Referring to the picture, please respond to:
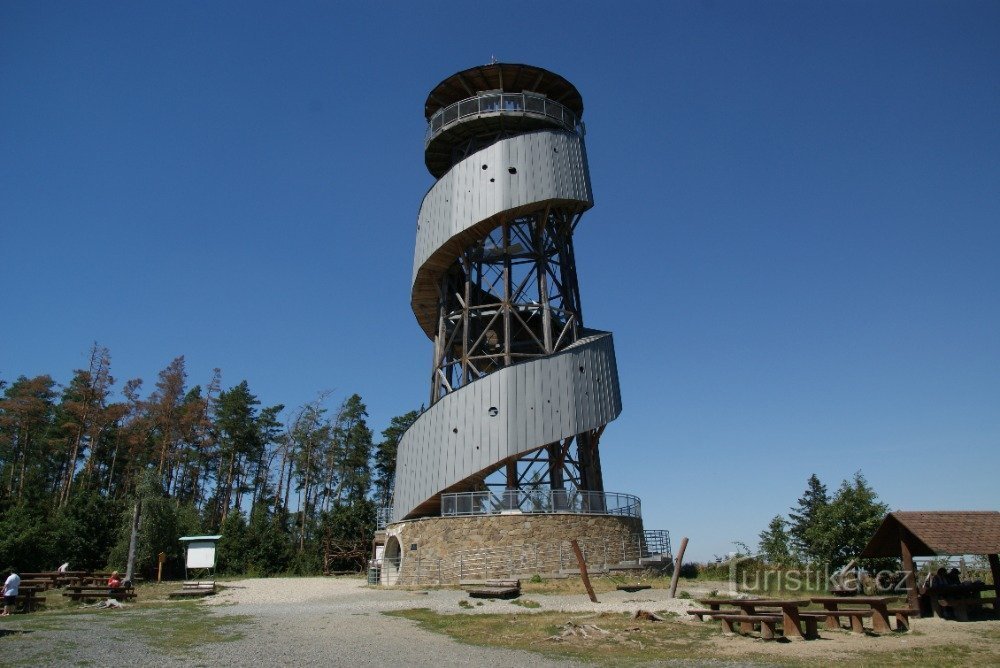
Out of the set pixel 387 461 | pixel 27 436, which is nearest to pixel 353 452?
pixel 387 461

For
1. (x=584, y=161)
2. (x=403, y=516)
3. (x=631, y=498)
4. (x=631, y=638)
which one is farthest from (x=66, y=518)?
(x=631, y=638)

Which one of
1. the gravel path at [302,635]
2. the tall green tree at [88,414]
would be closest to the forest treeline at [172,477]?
the tall green tree at [88,414]

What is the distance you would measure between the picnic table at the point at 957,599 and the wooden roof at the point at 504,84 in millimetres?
18361

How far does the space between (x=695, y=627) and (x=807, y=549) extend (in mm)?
12748

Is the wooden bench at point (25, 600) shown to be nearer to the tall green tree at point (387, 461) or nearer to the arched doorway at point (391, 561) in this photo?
the arched doorway at point (391, 561)

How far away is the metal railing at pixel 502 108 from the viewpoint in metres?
22.1

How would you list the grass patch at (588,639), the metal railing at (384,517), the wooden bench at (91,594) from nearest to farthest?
the grass patch at (588,639) → the wooden bench at (91,594) → the metal railing at (384,517)

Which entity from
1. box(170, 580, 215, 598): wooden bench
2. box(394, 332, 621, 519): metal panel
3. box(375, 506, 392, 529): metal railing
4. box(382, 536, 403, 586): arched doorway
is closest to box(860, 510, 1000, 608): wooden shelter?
box(394, 332, 621, 519): metal panel

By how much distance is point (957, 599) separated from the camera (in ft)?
33.2

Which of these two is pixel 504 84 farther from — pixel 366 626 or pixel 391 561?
pixel 366 626

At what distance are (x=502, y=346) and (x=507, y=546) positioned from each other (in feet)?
24.4

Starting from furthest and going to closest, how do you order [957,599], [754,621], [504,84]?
[504,84], [957,599], [754,621]

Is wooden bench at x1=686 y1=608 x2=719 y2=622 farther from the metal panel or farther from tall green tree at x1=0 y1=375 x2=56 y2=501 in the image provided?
tall green tree at x1=0 y1=375 x2=56 y2=501

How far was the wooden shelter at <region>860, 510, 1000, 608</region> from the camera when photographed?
10.1 metres
